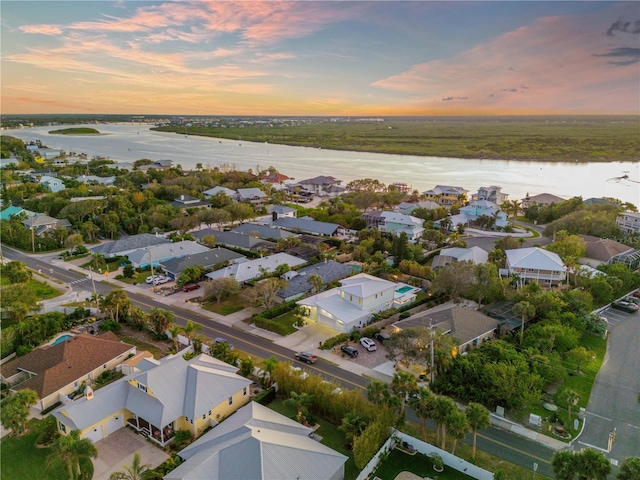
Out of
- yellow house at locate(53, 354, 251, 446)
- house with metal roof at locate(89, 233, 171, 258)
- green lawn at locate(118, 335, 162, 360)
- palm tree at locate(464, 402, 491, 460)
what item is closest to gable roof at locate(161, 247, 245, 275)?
house with metal roof at locate(89, 233, 171, 258)

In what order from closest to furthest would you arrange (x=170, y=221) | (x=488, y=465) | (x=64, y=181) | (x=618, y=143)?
1. (x=488, y=465)
2. (x=170, y=221)
3. (x=64, y=181)
4. (x=618, y=143)

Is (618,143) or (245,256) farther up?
(618,143)

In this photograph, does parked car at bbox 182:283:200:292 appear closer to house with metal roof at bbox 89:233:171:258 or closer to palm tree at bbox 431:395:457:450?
house with metal roof at bbox 89:233:171:258

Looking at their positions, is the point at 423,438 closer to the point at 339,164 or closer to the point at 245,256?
the point at 245,256

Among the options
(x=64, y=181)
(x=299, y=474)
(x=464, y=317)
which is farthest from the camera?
(x=64, y=181)

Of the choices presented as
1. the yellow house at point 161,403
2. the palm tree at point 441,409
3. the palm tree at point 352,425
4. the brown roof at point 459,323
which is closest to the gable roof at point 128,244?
the yellow house at point 161,403

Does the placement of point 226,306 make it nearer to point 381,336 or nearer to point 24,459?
point 381,336

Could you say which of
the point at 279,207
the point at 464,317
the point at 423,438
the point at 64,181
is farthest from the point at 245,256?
the point at 64,181
